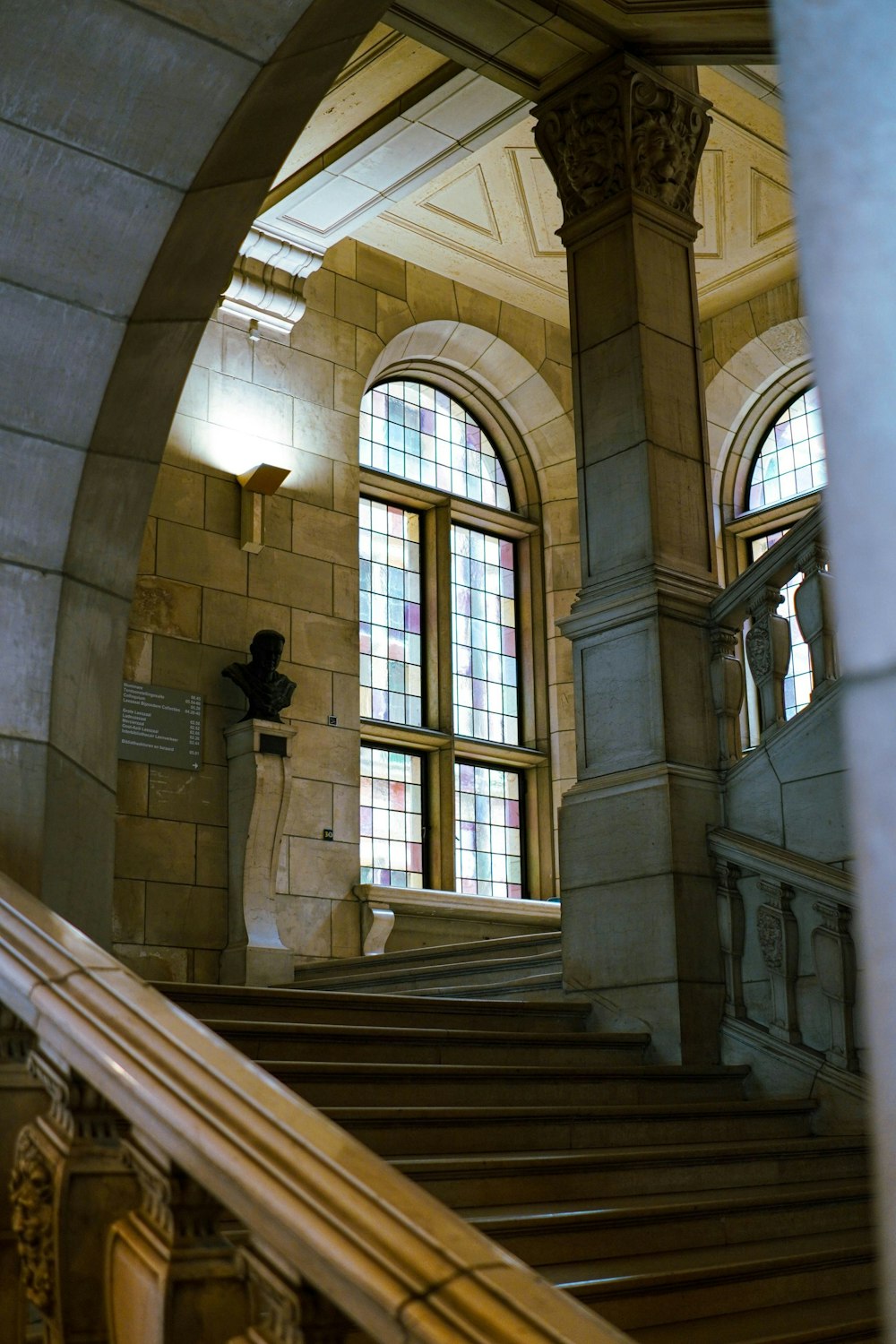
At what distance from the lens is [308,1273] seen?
5.41 ft

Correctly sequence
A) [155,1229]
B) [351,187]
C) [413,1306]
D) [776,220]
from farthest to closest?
[776,220]
[351,187]
[155,1229]
[413,1306]

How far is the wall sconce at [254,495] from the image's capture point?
10.4m

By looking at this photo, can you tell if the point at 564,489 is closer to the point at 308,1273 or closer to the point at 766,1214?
the point at 766,1214

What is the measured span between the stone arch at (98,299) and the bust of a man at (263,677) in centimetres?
576

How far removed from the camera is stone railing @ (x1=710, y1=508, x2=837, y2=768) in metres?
6.11

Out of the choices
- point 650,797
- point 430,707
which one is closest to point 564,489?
point 430,707

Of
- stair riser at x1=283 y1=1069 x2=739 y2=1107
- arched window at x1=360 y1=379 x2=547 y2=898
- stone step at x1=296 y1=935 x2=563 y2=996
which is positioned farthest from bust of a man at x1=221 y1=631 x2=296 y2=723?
stair riser at x1=283 y1=1069 x2=739 y2=1107

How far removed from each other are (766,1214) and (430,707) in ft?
26.1

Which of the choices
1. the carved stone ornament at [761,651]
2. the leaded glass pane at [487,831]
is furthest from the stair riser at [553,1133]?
the leaded glass pane at [487,831]

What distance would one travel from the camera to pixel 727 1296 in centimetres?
380

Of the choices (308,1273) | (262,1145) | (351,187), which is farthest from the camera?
(351,187)

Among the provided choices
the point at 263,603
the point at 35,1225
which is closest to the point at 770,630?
the point at 35,1225

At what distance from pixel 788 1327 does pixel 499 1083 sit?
1451mm

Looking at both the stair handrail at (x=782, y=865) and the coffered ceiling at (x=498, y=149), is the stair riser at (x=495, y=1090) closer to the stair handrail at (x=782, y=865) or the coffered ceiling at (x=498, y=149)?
the stair handrail at (x=782, y=865)
